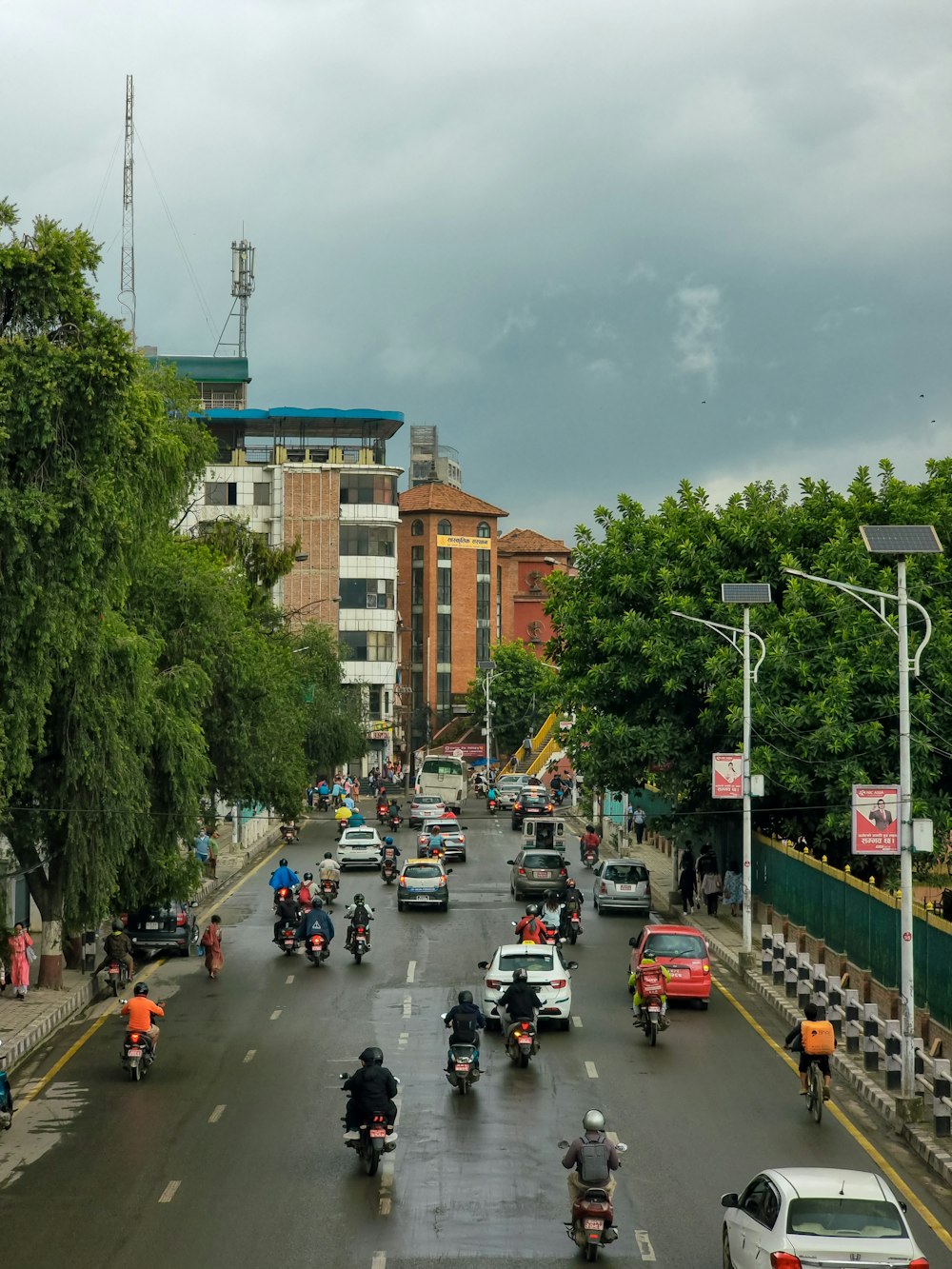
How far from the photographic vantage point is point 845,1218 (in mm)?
12914

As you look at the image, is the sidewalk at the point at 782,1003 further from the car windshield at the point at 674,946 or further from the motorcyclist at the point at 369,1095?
the motorcyclist at the point at 369,1095

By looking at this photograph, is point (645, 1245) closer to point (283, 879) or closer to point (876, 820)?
point (876, 820)

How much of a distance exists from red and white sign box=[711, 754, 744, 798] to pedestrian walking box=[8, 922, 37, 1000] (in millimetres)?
15646

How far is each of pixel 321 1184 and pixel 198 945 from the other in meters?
20.8

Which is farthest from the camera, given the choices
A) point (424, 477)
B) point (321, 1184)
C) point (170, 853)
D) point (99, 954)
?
point (424, 477)

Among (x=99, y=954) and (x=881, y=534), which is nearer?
(x=881, y=534)

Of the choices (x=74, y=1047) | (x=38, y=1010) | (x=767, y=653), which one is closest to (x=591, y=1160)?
(x=74, y=1047)

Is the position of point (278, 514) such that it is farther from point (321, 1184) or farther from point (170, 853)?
point (321, 1184)

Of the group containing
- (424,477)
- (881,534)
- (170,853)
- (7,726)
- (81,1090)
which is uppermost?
(424,477)

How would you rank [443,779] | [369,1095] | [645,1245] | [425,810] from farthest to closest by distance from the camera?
[443,779] → [425,810] → [369,1095] → [645,1245]

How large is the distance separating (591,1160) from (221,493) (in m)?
107

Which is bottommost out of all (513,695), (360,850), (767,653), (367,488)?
(360,850)

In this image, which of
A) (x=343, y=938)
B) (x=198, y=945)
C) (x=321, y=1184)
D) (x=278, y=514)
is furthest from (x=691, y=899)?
(x=278, y=514)

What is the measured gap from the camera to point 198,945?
3803 cm
